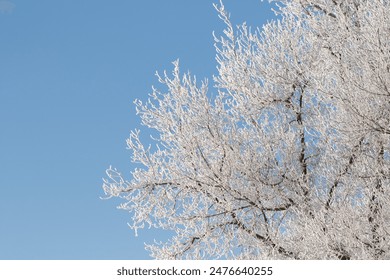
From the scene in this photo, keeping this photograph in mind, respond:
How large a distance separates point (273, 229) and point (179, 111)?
2653 millimetres

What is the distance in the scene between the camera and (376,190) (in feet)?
31.0

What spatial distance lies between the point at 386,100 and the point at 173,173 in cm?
398

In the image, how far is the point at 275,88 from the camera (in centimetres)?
1198

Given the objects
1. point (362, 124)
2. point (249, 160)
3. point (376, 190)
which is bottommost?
point (376, 190)

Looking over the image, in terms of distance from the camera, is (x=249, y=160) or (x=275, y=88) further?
(x=275, y=88)

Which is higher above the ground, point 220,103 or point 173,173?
point 220,103

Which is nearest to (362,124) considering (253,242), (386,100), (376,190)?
(386,100)
